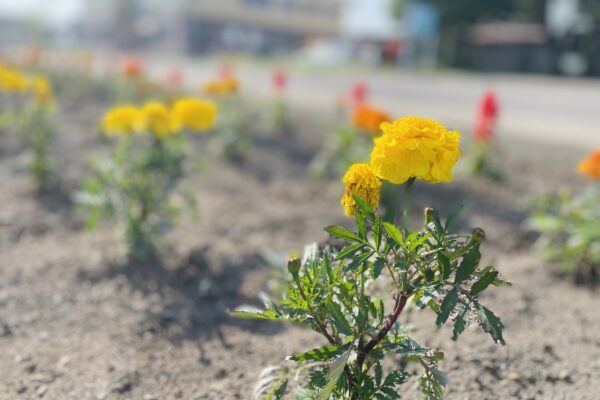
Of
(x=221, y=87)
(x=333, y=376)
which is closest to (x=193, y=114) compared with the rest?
(x=333, y=376)

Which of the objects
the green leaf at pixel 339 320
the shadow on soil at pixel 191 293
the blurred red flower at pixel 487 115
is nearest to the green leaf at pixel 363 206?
the green leaf at pixel 339 320

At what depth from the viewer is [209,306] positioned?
3.08m

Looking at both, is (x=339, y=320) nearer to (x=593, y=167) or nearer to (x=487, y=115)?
(x=593, y=167)

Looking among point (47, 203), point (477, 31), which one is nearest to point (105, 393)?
point (47, 203)

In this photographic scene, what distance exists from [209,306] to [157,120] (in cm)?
105

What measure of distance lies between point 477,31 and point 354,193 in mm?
35833

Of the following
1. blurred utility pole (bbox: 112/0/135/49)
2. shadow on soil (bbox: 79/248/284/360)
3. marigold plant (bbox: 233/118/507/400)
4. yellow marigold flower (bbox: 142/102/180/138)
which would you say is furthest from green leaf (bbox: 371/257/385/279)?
blurred utility pole (bbox: 112/0/135/49)

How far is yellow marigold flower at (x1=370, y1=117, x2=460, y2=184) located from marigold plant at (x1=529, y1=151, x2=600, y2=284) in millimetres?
1880

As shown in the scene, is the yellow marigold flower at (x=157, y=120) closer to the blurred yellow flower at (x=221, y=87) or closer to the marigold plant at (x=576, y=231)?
the marigold plant at (x=576, y=231)

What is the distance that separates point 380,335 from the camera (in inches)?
63.2

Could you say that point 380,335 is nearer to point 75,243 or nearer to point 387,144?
point 387,144

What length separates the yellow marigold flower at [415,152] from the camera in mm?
1426

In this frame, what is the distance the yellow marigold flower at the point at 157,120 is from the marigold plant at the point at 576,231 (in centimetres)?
218

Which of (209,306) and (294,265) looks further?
(209,306)
